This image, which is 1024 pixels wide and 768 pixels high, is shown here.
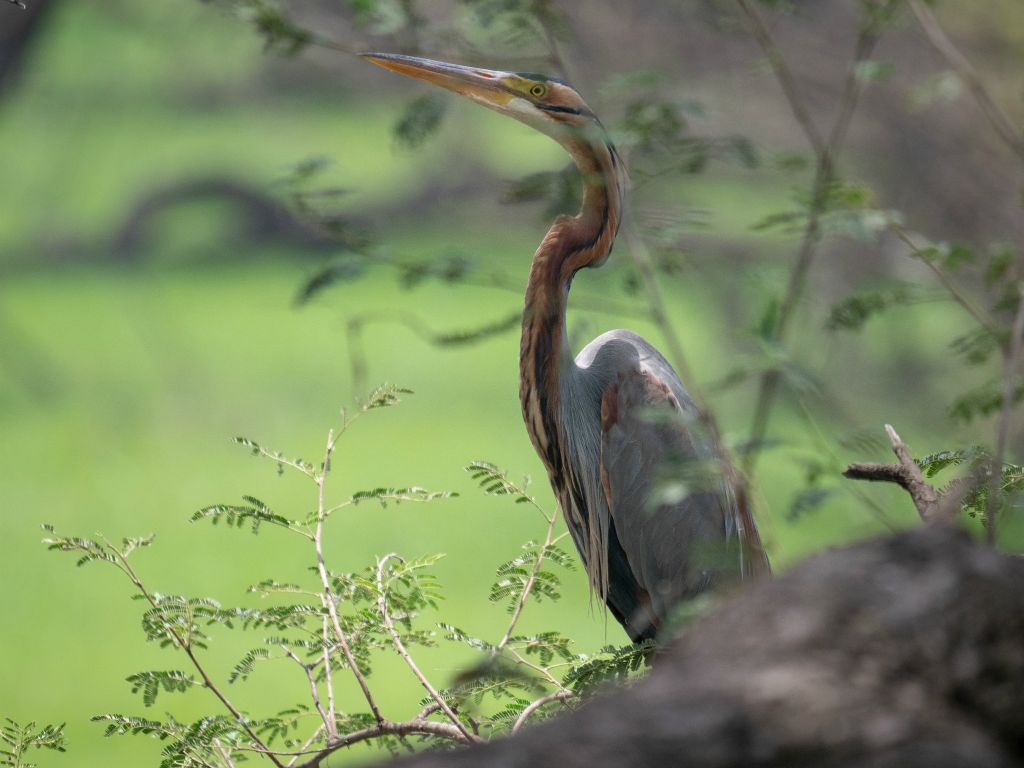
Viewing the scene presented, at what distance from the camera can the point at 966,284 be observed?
381 centimetres

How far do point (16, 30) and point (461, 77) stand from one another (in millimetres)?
2802

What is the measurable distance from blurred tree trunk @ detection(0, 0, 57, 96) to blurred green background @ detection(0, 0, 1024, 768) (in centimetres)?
6

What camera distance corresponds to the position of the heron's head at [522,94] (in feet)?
6.43

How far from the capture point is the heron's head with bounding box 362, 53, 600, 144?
6.43 feet

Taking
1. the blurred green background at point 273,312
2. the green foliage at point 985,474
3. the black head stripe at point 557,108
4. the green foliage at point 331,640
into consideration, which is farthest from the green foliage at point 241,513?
the blurred green background at point 273,312

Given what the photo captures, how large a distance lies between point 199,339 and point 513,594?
6.26 m

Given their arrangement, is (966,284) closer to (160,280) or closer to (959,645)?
(959,645)

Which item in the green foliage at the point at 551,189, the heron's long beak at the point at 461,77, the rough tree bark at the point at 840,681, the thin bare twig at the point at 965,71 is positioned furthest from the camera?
the heron's long beak at the point at 461,77

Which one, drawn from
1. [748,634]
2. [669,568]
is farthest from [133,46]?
[748,634]

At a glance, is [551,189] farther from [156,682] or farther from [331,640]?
[156,682]

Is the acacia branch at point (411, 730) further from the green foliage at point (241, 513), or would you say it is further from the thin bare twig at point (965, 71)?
the thin bare twig at point (965, 71)

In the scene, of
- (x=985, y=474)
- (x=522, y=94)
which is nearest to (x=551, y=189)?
(x=522, y=94)

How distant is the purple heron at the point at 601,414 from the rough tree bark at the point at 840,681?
1.20 meters

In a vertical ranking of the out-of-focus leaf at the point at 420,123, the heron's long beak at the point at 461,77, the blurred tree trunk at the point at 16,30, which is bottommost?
the out-of-focus leaf at the point at 420,123
